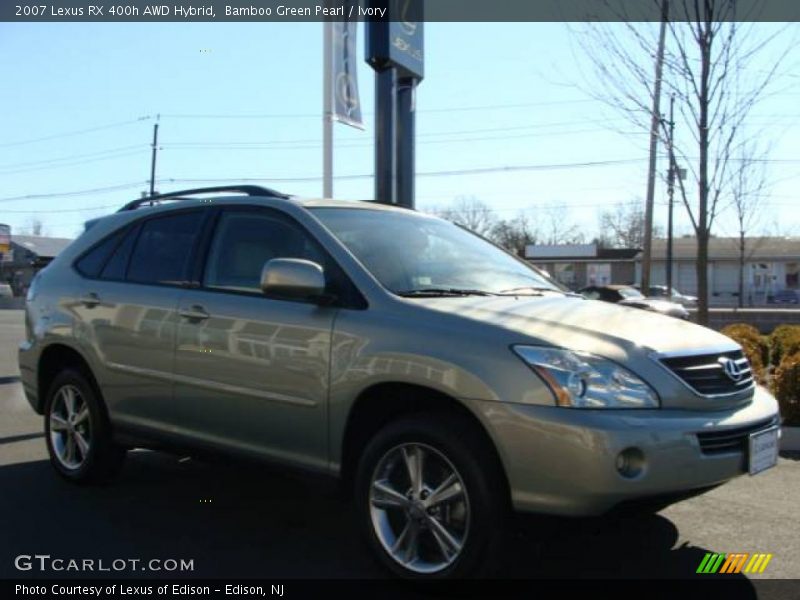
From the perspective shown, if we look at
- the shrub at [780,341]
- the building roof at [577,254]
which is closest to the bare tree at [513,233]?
the building roof at [577,254]

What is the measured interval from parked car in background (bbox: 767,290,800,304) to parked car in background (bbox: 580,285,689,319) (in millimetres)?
21576

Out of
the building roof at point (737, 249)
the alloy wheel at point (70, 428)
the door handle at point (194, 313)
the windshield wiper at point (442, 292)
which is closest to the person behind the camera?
the windshield wiper at point (442, 292)

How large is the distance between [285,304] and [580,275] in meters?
53.8

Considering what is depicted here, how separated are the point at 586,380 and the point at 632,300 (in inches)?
522

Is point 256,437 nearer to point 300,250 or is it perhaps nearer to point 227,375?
point 227,375

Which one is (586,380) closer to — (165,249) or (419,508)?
(419,508)

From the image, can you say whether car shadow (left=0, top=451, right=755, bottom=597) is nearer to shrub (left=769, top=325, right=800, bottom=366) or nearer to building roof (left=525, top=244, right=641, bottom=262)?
shrub (left=769, top=325, right=800, bottom=366)

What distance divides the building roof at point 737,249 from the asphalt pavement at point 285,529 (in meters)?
48.3

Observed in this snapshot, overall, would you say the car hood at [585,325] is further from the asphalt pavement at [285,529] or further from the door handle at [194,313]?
the door handle at [194,313]

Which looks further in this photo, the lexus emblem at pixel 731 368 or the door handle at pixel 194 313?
the door handle at pixel 194 313

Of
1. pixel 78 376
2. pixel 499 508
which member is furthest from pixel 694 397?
pixel 78 376

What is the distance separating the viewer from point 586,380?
335 cm

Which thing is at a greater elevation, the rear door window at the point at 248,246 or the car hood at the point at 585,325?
the rear door window at the point at 248,246

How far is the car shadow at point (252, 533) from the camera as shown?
3900 mm
